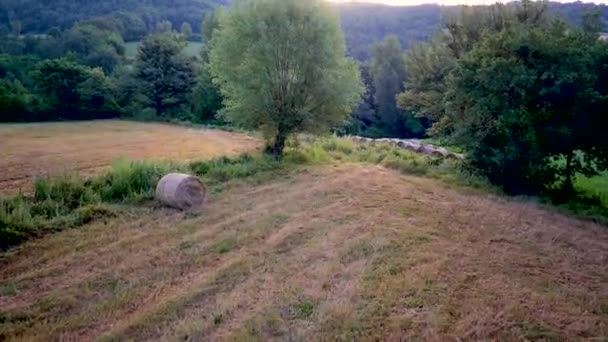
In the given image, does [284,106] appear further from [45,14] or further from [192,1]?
[192,1]

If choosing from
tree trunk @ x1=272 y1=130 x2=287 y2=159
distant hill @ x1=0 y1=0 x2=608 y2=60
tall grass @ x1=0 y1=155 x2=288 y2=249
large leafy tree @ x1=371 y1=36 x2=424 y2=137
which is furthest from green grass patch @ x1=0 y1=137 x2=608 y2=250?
distant hill @ x1=0 y1=0 x2=608 y2=60

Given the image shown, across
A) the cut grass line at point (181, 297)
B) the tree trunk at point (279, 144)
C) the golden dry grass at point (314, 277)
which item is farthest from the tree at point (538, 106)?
the cut grass line at point (181, 297)

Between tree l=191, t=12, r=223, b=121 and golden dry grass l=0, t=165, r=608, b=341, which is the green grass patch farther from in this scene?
tree l=191, t=12, r=223, b=121

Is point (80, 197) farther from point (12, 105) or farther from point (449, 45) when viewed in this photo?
point (12, 105)

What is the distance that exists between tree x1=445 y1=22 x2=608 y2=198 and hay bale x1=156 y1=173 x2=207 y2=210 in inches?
364

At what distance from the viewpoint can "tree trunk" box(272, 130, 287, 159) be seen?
60.5ft

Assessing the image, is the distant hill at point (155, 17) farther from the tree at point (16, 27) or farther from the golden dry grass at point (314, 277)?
the golden dry grass at point (314, 277)

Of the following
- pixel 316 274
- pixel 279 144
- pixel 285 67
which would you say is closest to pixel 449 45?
pixel 285 67

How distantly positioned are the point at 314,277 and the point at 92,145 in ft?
76.8

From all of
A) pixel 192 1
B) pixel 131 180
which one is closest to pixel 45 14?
pixel 192 1

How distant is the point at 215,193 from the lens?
1269 cm

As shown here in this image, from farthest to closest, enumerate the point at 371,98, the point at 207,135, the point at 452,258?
the point at 371,98, the point at 207,135, the point at 452,258

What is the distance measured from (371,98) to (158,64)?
25.0 m

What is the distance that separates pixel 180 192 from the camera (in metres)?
10.8
